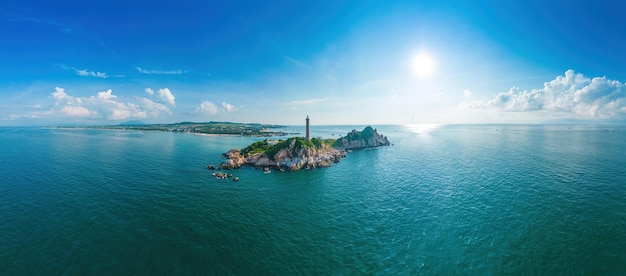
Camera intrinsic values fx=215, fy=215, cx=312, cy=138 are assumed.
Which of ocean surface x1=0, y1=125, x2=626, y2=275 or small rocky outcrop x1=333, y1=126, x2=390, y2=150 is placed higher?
small rocky outcrop x1=333, y1=126, x2=390, y2=150

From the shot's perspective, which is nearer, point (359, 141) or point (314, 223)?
point (314, 223)

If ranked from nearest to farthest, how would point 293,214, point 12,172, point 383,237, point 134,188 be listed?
point 383,237 < point 293,214 < point 134,188 < point 12,172

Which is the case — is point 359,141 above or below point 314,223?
above

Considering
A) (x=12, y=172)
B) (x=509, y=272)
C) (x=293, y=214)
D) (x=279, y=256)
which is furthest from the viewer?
(x=12, y=172)

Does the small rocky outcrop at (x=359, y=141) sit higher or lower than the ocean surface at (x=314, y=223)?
higher

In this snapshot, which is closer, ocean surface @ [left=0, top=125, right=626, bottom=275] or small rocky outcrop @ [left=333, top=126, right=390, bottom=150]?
ocean surface @ [left=0, top=125, right=626, bottom=275]

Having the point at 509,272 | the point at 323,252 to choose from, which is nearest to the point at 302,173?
the point at 323,252

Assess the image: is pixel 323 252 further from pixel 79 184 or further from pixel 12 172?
pixel 12 172

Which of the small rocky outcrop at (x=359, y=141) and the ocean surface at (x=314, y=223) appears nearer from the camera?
the ocean surface at (x=314, y=223)
